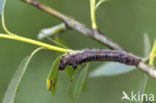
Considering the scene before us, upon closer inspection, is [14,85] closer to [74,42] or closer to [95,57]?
[95,57]

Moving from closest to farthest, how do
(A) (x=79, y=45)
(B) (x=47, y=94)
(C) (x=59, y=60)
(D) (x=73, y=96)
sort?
(C) (x=59, y=60), (D) (x=73, y=96), (B) (x=47, y=94), (A) (x=79, y=45)

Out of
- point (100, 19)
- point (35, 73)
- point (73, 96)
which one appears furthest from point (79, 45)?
point (73, 96)

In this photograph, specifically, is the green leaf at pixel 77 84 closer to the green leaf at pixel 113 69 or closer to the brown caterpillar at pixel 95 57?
the brown caterpillar at pixel 95 57

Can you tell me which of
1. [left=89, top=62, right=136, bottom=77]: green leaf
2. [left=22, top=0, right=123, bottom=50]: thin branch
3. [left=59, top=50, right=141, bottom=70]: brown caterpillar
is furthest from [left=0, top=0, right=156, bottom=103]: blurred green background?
[left=59, top=50, right=141, bottom=70]: brown caterpillar

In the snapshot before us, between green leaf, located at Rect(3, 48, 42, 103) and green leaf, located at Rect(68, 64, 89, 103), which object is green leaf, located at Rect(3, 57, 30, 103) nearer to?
green leaf, located at Rect(3, 48, 42, 103)

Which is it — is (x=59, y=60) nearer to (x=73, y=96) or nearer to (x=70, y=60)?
(x=70, y=60)

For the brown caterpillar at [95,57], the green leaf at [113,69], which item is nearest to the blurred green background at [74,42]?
the green leaf at [113,69]
